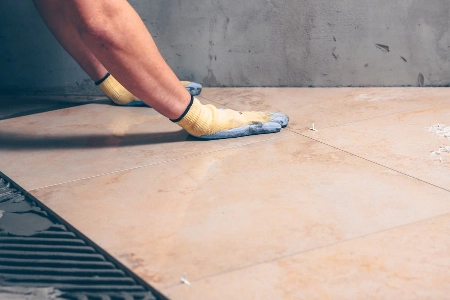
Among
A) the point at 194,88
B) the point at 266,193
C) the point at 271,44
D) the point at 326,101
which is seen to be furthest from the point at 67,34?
the point at 266,193

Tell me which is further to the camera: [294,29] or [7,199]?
[294,29]

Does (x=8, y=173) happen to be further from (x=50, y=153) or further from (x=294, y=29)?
(x=294, y=29)

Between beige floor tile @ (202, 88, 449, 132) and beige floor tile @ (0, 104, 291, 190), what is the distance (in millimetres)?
280

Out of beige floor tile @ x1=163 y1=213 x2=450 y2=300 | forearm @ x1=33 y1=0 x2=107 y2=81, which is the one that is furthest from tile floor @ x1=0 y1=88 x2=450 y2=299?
forearm @ x1=33 y1=0 x2=107 y2=81

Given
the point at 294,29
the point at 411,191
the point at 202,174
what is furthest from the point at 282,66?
the point at 411,191

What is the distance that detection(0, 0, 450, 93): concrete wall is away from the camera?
8.58ft

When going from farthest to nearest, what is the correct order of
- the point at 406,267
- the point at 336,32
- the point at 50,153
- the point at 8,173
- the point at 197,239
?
the point at 336,32 → the point at 50,153 → the point at 8,173 → the point at 197,239 → the point at 406,267

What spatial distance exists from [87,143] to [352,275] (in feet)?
3.87

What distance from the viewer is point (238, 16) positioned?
2719 millimetres

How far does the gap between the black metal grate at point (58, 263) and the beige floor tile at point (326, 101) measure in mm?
940

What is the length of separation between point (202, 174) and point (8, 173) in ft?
1.91

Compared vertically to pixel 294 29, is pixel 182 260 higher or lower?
lower

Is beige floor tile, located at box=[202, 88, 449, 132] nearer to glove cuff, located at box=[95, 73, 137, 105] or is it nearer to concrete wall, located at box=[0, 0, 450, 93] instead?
concrete wall, located at box=[0, 0, 450, 93]

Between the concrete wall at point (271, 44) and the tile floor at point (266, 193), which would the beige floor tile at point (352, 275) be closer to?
the tile floor at point (266, 193)
